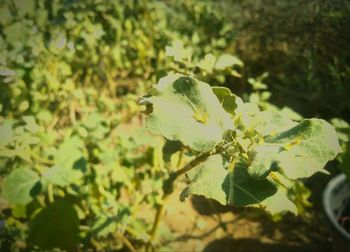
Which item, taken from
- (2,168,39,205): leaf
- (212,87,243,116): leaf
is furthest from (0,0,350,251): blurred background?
(212,87,243,116): leaf

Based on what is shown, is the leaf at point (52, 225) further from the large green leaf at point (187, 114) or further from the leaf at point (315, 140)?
the leaf at point (315, 140)

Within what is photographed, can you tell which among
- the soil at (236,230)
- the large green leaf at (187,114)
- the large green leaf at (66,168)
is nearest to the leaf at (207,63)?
the large green leaf at (187,114)

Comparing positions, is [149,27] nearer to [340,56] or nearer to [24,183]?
[340,56]

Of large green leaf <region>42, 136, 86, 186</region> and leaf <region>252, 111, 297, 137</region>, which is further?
large green leaf <region>42, 136, 86, 186</region>

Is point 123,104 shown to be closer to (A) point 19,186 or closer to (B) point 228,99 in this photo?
A: (A) point 19,186

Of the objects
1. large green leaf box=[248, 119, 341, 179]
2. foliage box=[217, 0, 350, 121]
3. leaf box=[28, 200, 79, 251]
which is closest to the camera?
large green leaf box=[248, 119, 341, 179]

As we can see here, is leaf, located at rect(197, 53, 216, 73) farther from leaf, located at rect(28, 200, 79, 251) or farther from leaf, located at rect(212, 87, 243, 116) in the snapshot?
leaf, located at rect(28, 200, 79, 251)
